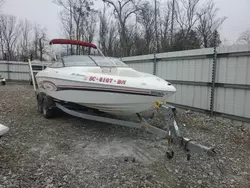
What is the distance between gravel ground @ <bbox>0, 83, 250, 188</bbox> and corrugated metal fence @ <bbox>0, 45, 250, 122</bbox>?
0.54 meters

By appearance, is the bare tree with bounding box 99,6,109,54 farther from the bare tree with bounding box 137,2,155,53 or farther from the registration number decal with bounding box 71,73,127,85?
the registration number decal with bounding box 71,73,127,85

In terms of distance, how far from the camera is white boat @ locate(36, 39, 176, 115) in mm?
3533

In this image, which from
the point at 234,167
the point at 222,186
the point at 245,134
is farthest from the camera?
the point at 245,134

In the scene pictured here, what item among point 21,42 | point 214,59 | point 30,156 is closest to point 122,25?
point 214,59

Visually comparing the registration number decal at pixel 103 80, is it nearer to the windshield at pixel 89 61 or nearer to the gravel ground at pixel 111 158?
the windshield at pixel 89 61

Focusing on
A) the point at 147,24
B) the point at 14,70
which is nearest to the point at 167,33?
the point at 147,24

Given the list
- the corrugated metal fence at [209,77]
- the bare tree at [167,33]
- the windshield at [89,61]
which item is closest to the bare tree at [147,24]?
the bare tree at [167,33]

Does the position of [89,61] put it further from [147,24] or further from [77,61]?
[147,24]

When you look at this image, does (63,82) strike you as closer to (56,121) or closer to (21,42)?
(56,121)

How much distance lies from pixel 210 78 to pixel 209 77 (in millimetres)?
45

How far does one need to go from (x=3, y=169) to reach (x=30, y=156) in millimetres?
468

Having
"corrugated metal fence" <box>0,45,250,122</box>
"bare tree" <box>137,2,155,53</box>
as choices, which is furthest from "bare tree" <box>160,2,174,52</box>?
"corrugated metal fence" <box>0,45,250,122</box>

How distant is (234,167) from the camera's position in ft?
10.0

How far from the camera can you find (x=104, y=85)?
150 inches
